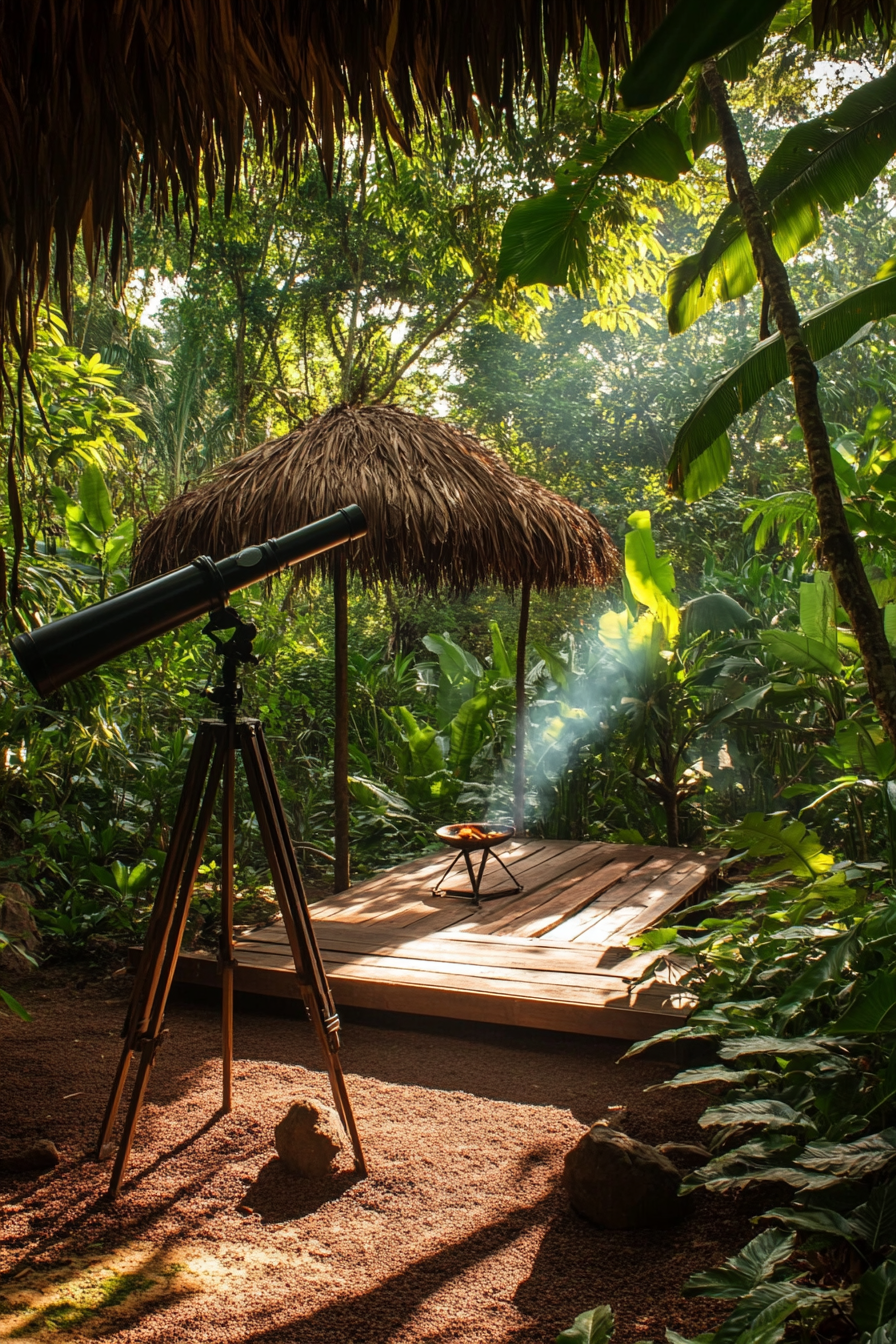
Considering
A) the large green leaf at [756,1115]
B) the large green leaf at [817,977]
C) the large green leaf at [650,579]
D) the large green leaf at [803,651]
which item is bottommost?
the large green leaf at [756,1115]

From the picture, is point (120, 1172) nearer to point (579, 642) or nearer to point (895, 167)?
point (579, 642)

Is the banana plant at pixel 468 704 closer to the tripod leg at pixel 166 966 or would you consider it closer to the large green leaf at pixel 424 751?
the large green leaf at pixel 424 751

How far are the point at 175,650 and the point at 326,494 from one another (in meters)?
1.42

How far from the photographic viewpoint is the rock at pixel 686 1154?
2.31 metres

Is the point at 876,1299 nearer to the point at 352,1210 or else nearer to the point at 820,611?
the point at 352,1210

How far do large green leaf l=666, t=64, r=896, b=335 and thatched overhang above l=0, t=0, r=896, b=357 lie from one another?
1232 mm

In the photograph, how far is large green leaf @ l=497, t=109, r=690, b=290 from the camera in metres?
3.33

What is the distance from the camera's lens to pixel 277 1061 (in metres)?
3.20

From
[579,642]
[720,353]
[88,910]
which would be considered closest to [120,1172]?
[88,910]

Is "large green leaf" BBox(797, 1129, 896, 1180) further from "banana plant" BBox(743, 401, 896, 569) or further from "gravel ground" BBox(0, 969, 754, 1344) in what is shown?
"banana plant" BBox(743, 401, 896, 569)

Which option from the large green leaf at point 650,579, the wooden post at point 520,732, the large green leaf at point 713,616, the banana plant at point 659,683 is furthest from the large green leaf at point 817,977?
the large green leaf at point 713,616

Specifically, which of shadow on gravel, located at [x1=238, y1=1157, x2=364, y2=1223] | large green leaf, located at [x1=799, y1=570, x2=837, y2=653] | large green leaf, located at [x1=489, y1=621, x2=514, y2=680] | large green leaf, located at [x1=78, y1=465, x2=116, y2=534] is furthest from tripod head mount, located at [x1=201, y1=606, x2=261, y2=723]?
large green leaf, located at [x1=489, y1=621, x2=514, y2=680]

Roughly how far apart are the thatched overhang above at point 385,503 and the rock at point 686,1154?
2778 millimetres

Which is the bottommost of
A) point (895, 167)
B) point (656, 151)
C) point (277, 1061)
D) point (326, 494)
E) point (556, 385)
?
point (277, 1061)
